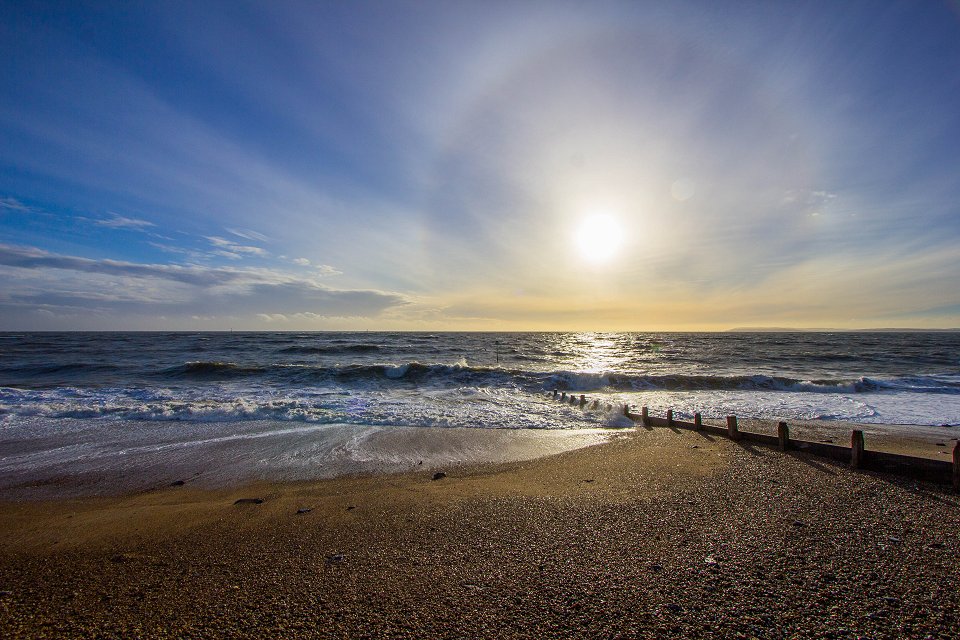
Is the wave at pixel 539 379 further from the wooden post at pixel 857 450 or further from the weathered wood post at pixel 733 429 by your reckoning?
the wooden post at pixel 857 450

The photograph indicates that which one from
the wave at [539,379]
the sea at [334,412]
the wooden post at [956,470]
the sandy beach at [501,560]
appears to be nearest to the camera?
the sandy beach at [501,560]

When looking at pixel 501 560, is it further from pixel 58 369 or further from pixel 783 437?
pixel 58 369

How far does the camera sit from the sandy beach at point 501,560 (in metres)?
3.15

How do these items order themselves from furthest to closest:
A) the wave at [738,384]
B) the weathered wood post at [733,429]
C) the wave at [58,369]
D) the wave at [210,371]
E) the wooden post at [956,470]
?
the wave at [58,369], the wave at [210,371], the wave at [738,384], the weathered wood post at [733,429], the wooden post at [956,470]

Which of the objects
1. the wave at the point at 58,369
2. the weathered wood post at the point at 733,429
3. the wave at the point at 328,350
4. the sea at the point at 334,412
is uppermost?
the wave at the point at 328,350

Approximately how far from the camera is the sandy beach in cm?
315

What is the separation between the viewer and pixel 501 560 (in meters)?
4.02

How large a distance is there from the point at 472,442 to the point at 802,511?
6.44 metres

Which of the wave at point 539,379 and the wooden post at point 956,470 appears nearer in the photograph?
the wooden post at point 956,470

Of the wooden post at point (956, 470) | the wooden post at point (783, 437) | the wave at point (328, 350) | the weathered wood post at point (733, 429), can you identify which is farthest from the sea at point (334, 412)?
the wave at point (328, 350)

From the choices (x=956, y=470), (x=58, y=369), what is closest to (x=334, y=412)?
(x=956, y=470)

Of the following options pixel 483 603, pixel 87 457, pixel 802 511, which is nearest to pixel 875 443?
pixel 802 511

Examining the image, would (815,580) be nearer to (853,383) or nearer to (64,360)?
(853,383)

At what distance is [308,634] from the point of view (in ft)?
9.96
